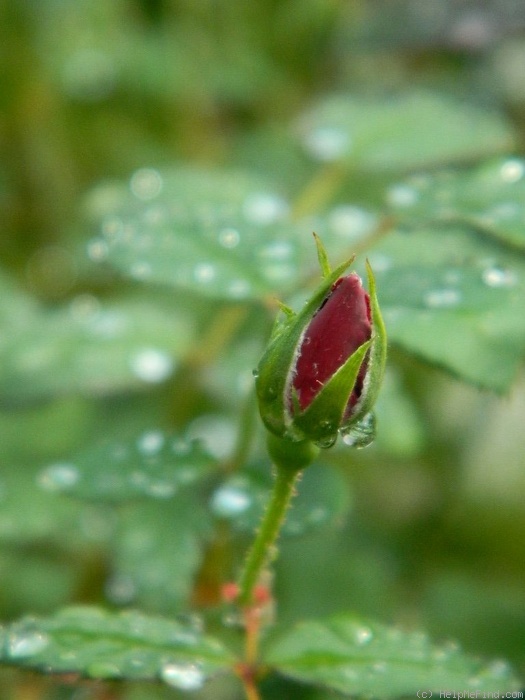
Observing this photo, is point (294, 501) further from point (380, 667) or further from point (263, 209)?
point (263, 209)

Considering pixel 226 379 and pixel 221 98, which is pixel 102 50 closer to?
pixel 221 98

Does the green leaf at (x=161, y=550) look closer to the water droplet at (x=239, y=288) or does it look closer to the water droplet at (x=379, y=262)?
the water droplet at (x=239, y=288)

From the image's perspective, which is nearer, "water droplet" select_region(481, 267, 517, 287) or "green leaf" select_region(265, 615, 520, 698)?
"green leaf" select_region(265, 615, 520, 698)

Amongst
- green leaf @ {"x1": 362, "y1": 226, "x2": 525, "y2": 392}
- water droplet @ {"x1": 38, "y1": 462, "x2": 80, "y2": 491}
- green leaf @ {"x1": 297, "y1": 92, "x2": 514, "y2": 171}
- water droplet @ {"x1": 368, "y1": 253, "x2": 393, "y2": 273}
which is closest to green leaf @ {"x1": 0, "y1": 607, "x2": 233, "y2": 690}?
water droplet @ {"x1": 38, "y1": 462, "x2": 80, "y2": 491}

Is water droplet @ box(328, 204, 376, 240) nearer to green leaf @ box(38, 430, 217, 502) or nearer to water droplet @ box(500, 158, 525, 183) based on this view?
water droplet @ box(500, 158, 525, 183)

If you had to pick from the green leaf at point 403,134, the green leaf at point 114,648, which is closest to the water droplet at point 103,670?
the green leaf at point 114,648

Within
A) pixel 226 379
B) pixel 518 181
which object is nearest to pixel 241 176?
pixel 226 379
